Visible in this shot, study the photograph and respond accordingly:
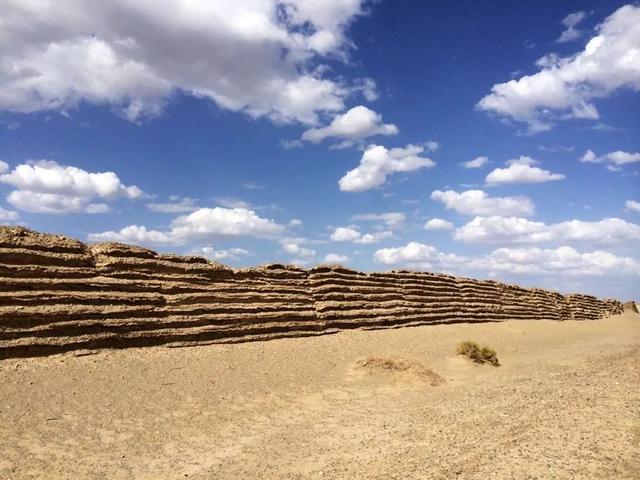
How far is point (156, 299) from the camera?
560 inches

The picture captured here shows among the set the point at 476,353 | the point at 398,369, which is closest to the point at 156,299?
the point at 398,369

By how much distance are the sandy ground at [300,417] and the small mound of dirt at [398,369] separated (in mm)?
59

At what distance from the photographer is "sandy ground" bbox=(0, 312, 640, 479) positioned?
7.87 metres

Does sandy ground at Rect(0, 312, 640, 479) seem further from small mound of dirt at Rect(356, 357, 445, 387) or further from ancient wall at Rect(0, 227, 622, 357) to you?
ancient wall at Rect(0, 227, 622, 357)

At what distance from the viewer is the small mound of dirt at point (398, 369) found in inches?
580

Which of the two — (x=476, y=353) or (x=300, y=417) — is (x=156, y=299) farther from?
(x=476, y=353)

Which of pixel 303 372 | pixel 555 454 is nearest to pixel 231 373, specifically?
pixel 303 372

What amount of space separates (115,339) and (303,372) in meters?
5.10

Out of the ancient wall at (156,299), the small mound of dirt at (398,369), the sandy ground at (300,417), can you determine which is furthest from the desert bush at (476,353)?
the ancient wall at (156,299)

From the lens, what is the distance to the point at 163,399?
37.0 ft

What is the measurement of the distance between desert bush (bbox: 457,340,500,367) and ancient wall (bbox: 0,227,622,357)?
11.2ft

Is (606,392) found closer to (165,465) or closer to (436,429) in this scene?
(436,429)

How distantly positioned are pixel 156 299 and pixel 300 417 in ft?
17.9

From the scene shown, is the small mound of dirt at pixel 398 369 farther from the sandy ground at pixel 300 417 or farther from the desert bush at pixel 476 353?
the desert bush at pixel 476 353
